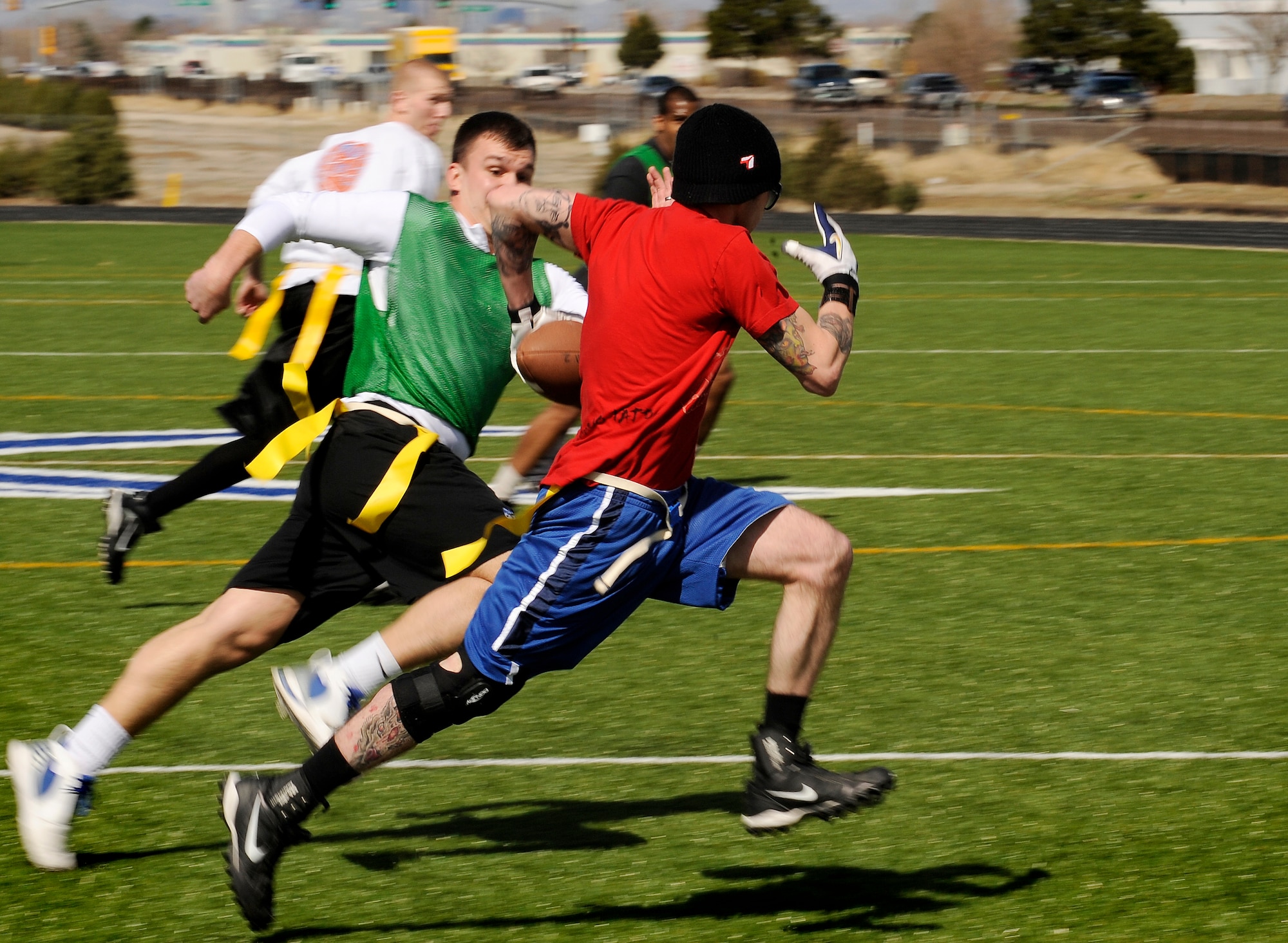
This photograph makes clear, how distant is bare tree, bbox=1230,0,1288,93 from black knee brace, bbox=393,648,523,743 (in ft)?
290

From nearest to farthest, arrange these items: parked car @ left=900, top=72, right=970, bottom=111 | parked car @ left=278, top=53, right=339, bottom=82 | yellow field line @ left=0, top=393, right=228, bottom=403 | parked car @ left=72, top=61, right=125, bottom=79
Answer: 1. yellow field line @ left=0, top=393, right=228, bottom=403
2. parked car @ left=900, top=72, right=970, bottom=111
3. parked car @ left=72, top=61, right=125, bottom=79
4. parked car @ left=278, top=53, right=339, bottom=82

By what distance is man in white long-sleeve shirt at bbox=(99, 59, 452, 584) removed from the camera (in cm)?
618

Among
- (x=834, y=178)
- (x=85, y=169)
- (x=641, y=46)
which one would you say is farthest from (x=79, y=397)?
(x=641, y=46)

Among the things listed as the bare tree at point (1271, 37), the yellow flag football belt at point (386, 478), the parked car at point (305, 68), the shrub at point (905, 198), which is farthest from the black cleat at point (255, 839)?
the parked car at point (305, 68)

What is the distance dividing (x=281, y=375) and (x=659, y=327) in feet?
9.86

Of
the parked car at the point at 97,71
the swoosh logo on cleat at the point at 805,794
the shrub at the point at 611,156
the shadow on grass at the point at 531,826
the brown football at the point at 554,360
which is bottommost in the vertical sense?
the parked car at the point at 97,71

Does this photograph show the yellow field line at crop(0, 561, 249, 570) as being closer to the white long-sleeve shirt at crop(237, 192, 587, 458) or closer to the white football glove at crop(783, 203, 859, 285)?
the white long-sleeve shirt at crop(237, 192, 587, 458)

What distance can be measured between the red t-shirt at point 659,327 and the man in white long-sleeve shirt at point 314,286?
2007 millimetres

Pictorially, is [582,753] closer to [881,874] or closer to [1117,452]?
[881,874]

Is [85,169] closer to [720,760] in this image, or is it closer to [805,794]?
[720,760]

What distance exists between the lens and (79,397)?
39.6 feet

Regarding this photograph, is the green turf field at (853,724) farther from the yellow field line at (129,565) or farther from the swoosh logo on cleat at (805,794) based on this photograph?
the swoosh logo on cleat at (805,794)

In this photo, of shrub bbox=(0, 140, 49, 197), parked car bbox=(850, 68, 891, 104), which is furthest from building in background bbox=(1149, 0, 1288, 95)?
shrub bbox=(0, 140, 49, 197)

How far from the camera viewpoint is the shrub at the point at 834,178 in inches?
1502
